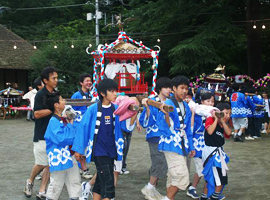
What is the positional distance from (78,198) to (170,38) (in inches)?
685

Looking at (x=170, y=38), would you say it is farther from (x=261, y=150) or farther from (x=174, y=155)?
(x=174, y=155)

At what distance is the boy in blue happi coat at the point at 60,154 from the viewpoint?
4.88m

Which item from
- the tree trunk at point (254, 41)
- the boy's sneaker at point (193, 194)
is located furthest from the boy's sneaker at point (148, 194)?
the tree trunk at point (254, 41)

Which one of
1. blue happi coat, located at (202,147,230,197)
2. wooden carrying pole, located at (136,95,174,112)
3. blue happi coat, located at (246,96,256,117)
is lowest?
blue happi coat, located at (202,147,230,197)

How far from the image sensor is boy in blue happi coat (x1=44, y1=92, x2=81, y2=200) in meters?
4.88

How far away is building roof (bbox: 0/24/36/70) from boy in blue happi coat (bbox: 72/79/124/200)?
20794 mm

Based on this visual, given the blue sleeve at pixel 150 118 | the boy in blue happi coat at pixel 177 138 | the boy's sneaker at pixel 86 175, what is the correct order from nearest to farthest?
1. the boy in blue happi coat at pixel 177 138
2. the blue sleeve at pixel 150 118
3. the boy's sneaker at pixel 86 175

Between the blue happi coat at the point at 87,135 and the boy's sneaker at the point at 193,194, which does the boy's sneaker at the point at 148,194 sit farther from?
the blue happi coat at the point at 87,135

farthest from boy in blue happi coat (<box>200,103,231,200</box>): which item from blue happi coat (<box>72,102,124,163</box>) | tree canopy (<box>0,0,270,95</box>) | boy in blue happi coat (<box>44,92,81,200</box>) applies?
tree canopy (<box>0,0,270,95</box>)

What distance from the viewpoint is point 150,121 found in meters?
5.73

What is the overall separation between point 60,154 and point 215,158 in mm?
2142

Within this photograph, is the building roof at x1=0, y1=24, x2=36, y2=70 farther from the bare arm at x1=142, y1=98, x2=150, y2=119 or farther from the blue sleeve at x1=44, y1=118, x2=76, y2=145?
the blue sleeve at x1=44, y1=118, x2=76, y2=145

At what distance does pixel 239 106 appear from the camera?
12.3m

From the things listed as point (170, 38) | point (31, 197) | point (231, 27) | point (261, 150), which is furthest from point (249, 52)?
point (31, 197)
